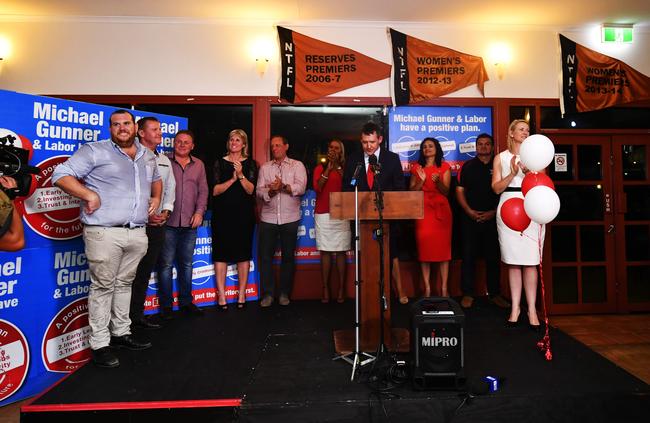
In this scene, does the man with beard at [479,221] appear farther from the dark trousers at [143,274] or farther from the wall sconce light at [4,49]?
the wall sconce light at [4,49]

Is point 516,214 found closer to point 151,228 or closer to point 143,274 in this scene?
point 151,228

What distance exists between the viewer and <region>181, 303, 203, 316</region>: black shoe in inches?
145

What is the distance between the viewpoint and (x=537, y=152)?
2.63 m

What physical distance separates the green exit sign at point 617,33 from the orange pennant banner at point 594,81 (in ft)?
0.70

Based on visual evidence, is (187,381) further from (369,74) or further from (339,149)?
(369,74)

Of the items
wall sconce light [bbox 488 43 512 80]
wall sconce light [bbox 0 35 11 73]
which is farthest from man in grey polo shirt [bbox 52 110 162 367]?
wall sconce light [bbox 488 43 512 80]

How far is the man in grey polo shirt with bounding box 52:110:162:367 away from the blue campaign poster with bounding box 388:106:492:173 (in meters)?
2.88

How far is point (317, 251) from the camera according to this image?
4469 millimetres

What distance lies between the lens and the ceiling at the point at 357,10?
13.2ft

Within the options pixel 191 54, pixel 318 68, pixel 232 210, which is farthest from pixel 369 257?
pixel 191 54

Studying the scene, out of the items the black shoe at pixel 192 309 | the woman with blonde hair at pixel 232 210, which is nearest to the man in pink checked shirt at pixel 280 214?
the woman with blonde hair at pixel 232 210

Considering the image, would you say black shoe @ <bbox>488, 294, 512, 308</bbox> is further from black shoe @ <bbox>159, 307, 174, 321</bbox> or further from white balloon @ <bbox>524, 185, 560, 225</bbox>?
black shoe @ <bbox>159, 307, 174, 321</bbox>

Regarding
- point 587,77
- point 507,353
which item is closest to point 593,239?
point 587,77

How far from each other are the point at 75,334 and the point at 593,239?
546cm
